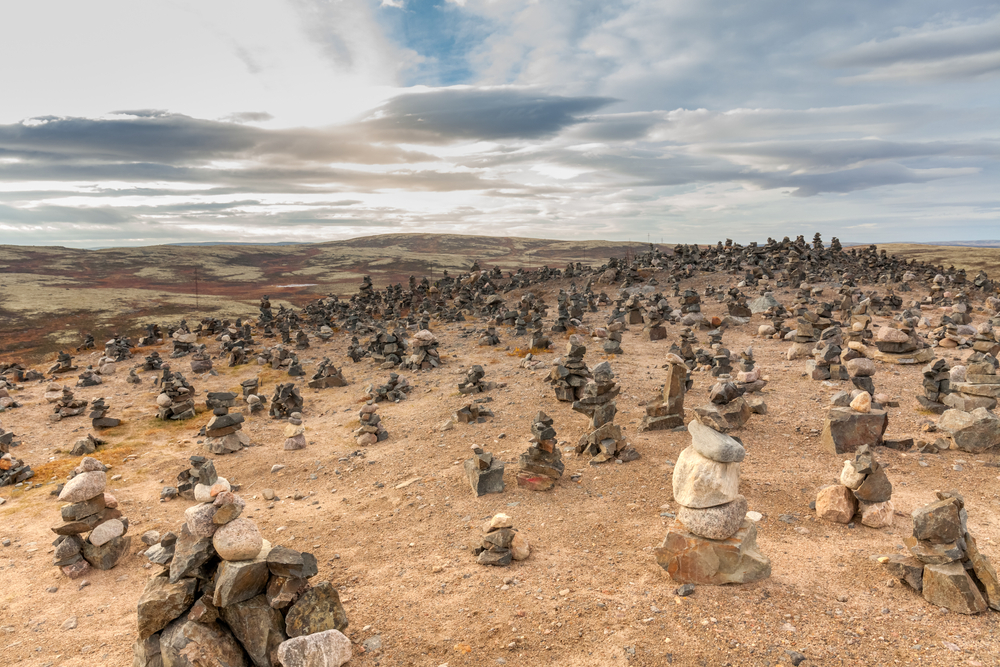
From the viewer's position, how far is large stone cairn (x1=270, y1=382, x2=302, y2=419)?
21.3 meters

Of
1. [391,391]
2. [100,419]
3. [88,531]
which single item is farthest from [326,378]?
[88,531]

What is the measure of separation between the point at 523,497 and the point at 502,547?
2.98 m

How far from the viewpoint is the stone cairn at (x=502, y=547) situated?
928 cm

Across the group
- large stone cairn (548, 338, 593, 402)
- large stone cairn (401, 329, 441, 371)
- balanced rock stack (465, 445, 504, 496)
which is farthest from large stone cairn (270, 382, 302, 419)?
balanced rock stack (465, 445, 504, 496)

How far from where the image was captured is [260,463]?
16.4m

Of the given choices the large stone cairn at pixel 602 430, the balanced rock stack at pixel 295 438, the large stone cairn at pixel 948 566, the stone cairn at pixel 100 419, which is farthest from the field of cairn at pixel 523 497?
the balanced rock stack at pixel 295 438

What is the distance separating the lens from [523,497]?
12.3m

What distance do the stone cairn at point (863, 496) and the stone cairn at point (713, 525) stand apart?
109 inches

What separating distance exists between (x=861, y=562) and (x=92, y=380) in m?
33.7

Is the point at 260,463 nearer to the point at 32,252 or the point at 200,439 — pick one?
the point at 200,439

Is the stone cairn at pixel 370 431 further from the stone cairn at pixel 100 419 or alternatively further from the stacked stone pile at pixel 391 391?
the stone cairn at pixel 100 419

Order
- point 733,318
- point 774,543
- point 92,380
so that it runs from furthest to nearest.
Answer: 1. point 733,318
2. point 92,380
3. point 774,543

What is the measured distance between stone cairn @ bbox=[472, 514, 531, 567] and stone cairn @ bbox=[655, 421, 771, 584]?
8.58ft

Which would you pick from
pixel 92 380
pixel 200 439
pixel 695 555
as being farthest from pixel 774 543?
pixel 92 380
